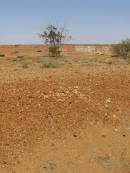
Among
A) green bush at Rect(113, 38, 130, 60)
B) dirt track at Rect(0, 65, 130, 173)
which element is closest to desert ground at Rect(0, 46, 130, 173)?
dirt track at Rect(0, 65, 130, 173)

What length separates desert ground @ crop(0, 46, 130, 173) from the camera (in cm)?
977

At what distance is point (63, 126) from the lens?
10859 mm

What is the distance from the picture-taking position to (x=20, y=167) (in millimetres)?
9297

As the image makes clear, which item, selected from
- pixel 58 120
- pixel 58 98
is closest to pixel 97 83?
pixel 58 98

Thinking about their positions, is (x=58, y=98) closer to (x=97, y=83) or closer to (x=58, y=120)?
(x=58, y=120)

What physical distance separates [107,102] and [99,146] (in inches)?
81.8

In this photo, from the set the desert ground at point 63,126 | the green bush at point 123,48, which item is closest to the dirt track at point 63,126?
the desert ground at point 63,126

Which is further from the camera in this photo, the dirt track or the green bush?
the green bush

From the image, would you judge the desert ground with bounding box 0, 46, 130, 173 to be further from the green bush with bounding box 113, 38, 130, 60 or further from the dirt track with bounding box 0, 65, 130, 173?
the green bush with bounding box 113, 38, 130, 60

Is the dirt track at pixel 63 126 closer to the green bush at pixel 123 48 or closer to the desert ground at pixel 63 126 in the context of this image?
the desert ground at pixel 63 126

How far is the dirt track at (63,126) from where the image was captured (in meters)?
9.77

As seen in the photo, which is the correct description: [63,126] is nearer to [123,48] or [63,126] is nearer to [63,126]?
[63,126]

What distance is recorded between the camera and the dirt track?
32.0 ft

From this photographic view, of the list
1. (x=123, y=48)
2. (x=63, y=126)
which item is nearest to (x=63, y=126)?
(x=63, y=126)
